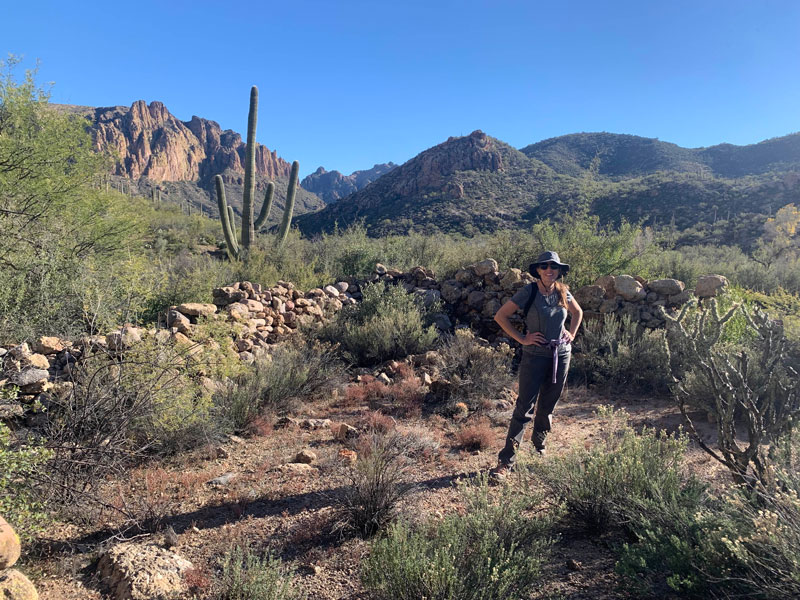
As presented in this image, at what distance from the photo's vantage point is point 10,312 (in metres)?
4.73

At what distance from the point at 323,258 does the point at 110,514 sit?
402 inches

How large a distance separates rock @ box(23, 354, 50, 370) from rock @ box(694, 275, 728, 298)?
870 cm

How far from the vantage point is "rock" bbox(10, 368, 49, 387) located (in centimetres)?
360

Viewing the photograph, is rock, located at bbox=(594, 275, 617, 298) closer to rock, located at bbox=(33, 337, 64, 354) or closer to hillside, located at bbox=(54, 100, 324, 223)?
rock, located at bbox=(33, 337, 64, 354)

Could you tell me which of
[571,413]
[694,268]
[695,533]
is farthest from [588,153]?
[695,533]

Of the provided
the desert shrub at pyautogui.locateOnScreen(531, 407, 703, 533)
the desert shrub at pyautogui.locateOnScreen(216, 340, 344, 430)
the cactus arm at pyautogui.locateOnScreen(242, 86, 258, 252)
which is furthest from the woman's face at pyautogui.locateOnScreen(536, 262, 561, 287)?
the cactus arm at pyautogui.locateOnScreen(242, 86, 258, 252)

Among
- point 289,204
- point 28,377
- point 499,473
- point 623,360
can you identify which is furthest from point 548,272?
point 289,204

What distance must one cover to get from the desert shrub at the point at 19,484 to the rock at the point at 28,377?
134cm

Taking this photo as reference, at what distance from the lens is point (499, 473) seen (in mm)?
3535

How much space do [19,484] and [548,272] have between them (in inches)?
156

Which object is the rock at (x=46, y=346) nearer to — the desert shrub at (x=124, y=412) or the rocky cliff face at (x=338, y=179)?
the desert shrub at (x=124, y=412)

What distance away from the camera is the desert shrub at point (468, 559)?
6.37 ft

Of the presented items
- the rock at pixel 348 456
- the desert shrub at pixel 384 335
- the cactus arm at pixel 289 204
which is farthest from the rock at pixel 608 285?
the cactus arm at pixel 289 204

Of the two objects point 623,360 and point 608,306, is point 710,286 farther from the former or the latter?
point 623,360
